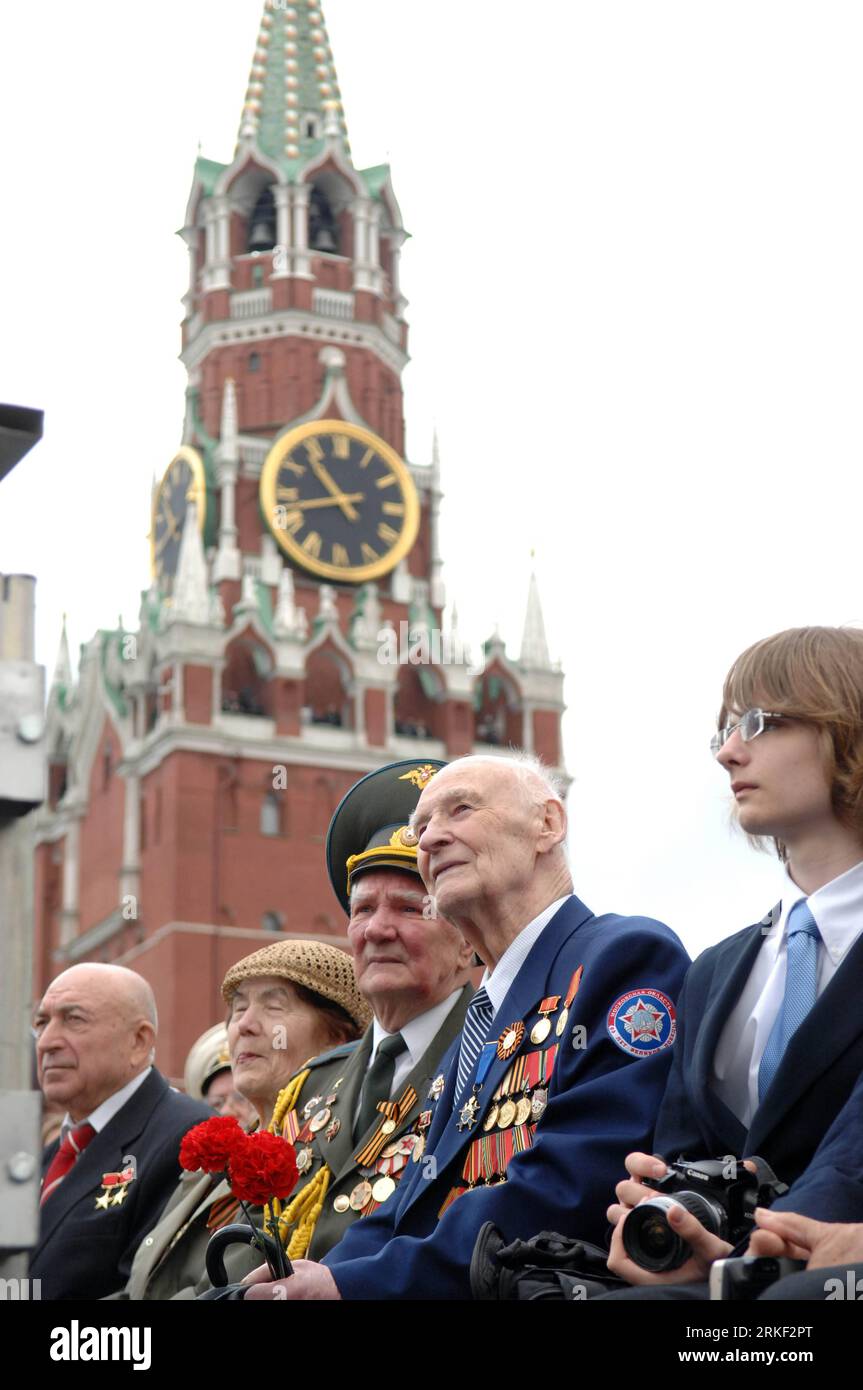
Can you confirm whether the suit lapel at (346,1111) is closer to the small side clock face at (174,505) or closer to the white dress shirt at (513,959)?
the white dress shirt at (513,959)

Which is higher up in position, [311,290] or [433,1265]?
[311,290]

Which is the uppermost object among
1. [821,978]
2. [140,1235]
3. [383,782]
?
[383,782]

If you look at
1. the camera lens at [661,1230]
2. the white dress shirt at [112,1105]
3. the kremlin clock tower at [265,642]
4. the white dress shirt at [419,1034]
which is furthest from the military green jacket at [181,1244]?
the kremlin clock tower at [265,642]

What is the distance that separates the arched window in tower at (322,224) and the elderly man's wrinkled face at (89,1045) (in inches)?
2226

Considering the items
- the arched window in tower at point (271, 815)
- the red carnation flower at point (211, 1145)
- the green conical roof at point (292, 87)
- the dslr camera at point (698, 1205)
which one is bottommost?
the dslr camera at point (698, 1205)

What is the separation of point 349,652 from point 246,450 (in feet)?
18.7

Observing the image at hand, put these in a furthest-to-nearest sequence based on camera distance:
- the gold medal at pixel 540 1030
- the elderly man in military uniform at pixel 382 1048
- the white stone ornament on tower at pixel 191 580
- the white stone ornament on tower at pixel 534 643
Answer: the white stone ornament on tower at pixel 534 643 → the white stone ornament on tower at pixel 191 580 → the elderly man in military uniform at pixel 382 1048 → the gold medal at pixel 540 1030

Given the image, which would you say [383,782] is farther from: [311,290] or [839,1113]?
[311,290]

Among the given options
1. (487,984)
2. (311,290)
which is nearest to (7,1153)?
(487,984)

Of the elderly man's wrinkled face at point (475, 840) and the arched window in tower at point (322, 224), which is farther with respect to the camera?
the arched window in tower at point (322, 224)

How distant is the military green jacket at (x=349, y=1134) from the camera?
18.1ft

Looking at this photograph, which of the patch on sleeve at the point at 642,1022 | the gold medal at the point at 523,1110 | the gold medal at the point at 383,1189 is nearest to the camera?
the patch on sleeve at the point at 642,1022

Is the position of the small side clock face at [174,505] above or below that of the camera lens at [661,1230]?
above

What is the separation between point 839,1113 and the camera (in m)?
4.07
